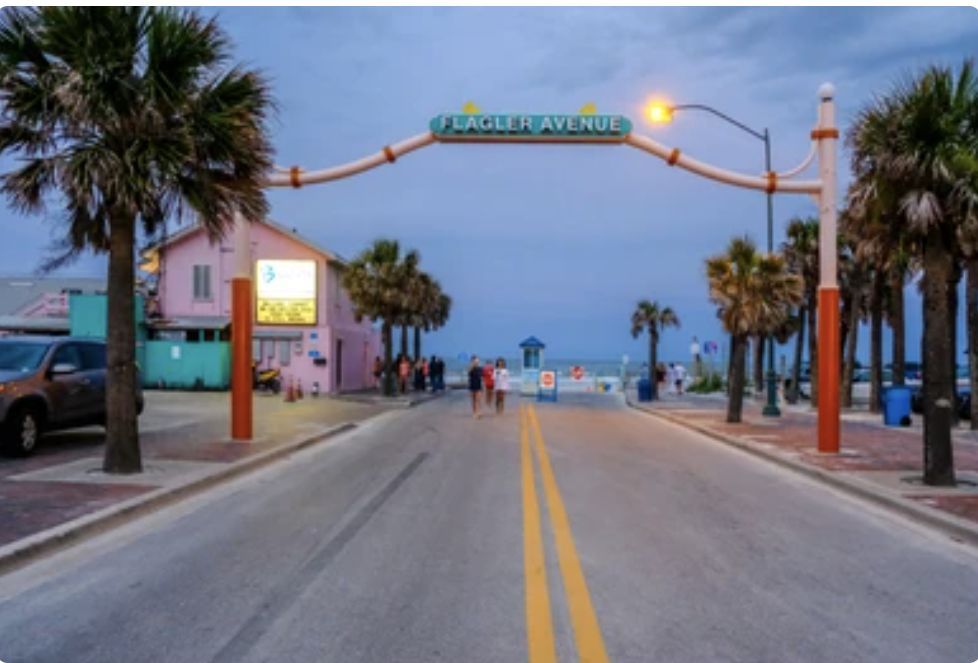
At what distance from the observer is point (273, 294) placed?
4500cm

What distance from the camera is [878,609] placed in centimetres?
718

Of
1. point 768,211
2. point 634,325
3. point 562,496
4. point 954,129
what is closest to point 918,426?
point 768,211

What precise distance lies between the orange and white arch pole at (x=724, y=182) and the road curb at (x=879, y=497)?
157cm

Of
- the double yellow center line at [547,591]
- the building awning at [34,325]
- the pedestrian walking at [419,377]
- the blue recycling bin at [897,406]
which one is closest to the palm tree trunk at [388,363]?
the pedestrian walking at [419,377]

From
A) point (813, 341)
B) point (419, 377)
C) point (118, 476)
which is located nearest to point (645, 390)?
point (813, 341)

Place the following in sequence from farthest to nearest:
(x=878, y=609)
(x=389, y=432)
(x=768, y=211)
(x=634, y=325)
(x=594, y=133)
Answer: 1. (x=634, y=325)
2. (x=768, y=211)
3. (x=389, y=432)
4. (x=594, y=133)
5. (x=878, y=609)

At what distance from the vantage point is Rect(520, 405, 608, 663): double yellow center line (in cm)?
606

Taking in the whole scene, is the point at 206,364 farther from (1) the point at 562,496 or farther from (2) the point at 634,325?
(1) the point at 562,496

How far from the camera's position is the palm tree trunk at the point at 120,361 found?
44.7 ft

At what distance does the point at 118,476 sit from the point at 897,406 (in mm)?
19371

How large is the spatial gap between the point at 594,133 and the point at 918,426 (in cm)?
1220

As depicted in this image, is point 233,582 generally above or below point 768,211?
below

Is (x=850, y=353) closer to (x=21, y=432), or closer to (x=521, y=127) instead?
(x=521, y=127)

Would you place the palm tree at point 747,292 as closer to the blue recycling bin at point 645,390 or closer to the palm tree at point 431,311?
the blue recycling bin at point 645,390
